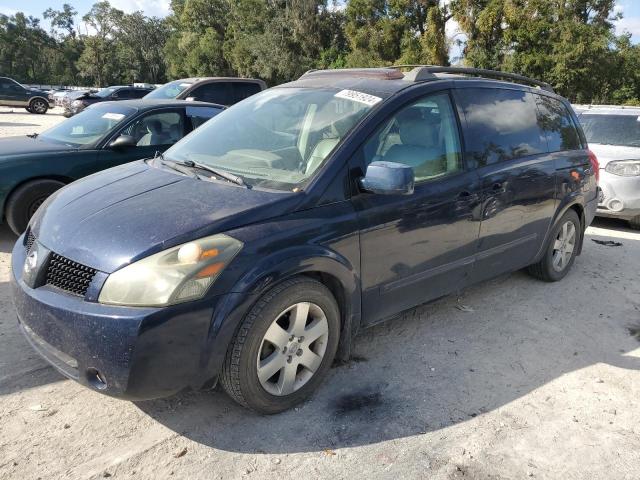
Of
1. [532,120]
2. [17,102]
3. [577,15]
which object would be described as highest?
[577,15]

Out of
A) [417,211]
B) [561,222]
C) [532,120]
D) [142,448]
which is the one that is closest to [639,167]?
[561,222]

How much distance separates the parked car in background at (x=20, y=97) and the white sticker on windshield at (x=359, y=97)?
28163mm

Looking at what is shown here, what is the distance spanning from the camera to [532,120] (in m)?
4.46

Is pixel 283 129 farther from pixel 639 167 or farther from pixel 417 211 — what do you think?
pixel 639 167

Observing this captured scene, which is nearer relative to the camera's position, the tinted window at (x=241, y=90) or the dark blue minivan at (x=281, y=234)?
the dark blue minivan at (x=281, y=234)

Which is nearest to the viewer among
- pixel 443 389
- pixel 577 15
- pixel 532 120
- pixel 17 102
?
pixel 443 389

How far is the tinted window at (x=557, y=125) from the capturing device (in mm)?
4617

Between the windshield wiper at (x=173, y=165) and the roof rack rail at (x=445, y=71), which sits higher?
the roof rack rail at (x=445, y=71)

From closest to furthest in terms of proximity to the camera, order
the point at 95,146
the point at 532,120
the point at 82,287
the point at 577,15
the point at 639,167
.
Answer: the point at 82,287 → the point at 532,120 → the point at 95,146 → the point at 639,167 → the point at 577,15

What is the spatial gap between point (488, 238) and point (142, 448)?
106 inches

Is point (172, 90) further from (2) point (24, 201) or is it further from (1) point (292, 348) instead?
(1) point (292, 348)

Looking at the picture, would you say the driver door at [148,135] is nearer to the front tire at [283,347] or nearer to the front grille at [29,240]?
the front grille at [29,240]

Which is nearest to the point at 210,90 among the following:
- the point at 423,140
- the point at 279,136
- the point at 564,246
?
the point at 564,246

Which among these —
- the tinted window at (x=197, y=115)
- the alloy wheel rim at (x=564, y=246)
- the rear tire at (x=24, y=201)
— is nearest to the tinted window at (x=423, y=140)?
the alloy wheel rim at (x=564, y=246)
